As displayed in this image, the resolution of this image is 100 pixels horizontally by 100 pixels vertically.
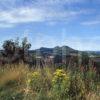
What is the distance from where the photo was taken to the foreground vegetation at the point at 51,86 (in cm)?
1025

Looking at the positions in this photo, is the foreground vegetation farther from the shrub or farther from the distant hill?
the distant hill

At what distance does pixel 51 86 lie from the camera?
11727 mm

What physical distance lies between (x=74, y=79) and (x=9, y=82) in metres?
2.99

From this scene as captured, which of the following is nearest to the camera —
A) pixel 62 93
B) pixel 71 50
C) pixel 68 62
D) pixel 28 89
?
pixel 62 93

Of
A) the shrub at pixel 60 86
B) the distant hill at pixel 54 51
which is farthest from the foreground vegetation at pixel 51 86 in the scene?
the distant hill at pixel 54 51

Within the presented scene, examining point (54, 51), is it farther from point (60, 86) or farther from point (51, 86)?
point (60, 86)

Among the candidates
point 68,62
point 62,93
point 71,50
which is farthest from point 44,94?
point 71,50

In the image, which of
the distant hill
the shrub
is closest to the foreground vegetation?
the shrub

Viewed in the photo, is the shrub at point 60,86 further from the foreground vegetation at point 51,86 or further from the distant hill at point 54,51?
the distant hill at point 54,51

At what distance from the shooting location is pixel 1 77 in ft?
45.4

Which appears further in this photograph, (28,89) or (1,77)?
(1,77)

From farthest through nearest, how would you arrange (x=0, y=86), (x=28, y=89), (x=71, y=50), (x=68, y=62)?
(x=71, y=50) < (x=68, y=62) < (x=0, y=86) < (x=28, y=89)

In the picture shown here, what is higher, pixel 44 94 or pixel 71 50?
pixel 71 50

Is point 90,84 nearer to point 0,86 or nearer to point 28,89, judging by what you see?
point 28,89
